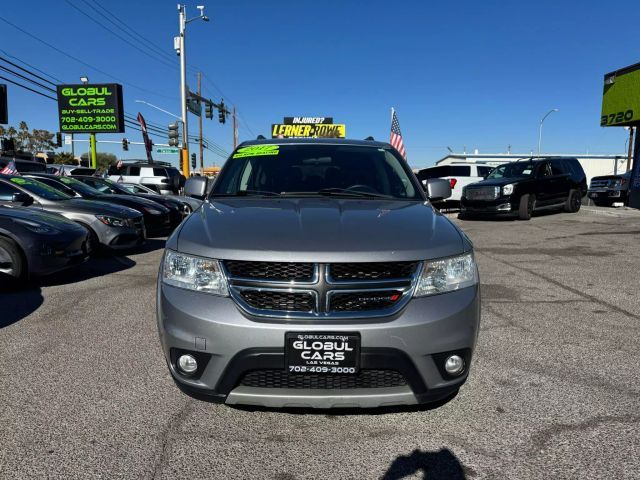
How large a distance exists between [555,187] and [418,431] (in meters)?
14.2

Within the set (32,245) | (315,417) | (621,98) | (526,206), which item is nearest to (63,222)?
(32,245)

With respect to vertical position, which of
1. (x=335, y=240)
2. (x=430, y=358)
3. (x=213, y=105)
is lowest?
(x=430, y=358)

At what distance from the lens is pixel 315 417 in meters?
2.77

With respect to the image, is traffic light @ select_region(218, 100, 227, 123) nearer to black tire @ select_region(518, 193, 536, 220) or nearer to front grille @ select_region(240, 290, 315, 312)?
black tire @ select_region(518, 193, 536, 220)

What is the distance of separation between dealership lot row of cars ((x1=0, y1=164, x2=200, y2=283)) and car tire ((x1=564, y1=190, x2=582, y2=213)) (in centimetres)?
1204

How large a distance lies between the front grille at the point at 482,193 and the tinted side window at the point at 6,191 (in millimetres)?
11631

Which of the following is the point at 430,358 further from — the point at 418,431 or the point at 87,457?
the point at 87,457

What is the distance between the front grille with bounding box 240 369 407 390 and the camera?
2.33 metres

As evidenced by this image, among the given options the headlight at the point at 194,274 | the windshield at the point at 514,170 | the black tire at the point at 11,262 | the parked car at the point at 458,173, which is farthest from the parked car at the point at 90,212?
the parked car at the point at 458,173

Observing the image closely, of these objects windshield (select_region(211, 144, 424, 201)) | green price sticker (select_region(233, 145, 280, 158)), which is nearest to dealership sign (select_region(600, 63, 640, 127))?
windshield (select_region(211, 144, 424, 201))

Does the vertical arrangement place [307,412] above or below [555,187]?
below

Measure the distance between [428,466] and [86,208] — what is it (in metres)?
7.48

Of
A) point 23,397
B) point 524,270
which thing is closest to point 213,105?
point 524,270

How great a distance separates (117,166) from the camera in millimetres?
21453
